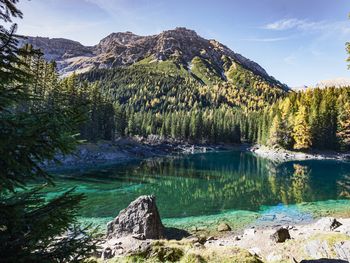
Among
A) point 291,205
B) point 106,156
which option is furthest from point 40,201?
point 106,156

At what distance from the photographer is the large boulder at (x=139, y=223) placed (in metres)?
24.3

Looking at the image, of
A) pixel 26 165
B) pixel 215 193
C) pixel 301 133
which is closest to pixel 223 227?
pixel 215 193

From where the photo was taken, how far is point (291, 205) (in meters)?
38.9

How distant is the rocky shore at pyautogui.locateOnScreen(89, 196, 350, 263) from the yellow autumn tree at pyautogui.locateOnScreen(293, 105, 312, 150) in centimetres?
7944

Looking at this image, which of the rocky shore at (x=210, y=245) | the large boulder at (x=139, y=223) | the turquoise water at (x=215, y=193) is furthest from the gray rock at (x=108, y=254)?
the turquoise water at (x=215, y=193)

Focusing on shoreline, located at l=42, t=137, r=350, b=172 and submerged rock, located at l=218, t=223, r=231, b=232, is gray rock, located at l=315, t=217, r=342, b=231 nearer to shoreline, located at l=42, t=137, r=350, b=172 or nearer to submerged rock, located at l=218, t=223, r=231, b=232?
submerged rock, located at l=218, t=223, r=231, b=232

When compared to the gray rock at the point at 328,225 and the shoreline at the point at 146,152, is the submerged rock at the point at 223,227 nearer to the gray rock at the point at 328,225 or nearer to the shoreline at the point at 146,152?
the gray rock at the point at 328,225

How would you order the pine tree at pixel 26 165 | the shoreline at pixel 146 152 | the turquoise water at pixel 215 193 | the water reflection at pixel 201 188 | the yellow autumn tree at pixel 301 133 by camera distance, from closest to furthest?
the pine tree at pixel 26 165 → the turquoise water at pixel 215 193 → the water reflection at pixel 201 188 → the shoreline at pixel 146 152 → the yellow autumn tree at pixel 301 133

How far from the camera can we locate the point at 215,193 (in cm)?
4541

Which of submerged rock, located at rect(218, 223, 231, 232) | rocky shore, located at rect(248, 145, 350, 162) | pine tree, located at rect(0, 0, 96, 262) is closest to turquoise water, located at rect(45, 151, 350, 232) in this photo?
submerged rock, located at rect(218, 223, 231, 232)

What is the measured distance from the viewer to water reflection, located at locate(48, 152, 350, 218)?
124ft

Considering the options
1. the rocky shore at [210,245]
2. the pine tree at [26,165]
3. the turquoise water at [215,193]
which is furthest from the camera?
the turquoise water at [215,193]

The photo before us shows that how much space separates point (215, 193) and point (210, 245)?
81.3ft

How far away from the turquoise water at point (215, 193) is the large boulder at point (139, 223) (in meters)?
4.51
